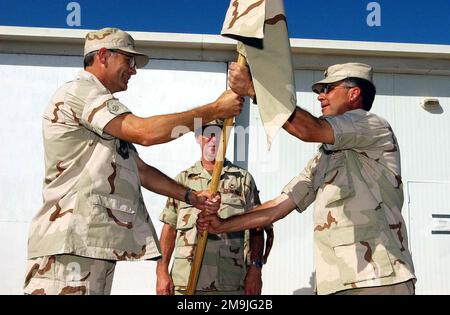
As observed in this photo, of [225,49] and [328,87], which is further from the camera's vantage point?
[225,49]

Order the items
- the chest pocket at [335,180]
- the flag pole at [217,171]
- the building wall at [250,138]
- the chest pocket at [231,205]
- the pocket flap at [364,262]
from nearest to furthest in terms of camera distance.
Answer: the pocket flap at [364,262] → the chest pocket at [335,180] → the flag pole at [217,171] → the chest pocket at [231,205] → the building wall at [250,138]

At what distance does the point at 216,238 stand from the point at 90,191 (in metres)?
2.09

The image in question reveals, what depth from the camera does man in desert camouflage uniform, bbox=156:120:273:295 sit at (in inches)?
192

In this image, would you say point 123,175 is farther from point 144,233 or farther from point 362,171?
point 362,171

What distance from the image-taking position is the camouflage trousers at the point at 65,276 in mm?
2895

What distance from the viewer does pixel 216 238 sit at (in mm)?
4977

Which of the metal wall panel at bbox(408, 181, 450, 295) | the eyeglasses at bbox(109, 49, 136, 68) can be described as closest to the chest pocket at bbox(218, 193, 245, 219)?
the eyeglasses at bbox(109, 49, 136, 68)

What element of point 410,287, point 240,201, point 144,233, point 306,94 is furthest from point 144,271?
point 410,287

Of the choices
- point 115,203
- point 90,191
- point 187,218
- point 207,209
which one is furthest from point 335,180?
point 187,218

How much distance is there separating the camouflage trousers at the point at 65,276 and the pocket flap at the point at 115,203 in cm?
30

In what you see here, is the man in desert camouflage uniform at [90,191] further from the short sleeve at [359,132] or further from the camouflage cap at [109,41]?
the short sleeve at [359,132]

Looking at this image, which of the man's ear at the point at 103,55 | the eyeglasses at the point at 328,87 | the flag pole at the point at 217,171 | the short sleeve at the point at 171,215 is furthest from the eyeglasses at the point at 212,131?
the man's ear at the point at 103,55

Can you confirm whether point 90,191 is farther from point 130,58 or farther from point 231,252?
point 231,252

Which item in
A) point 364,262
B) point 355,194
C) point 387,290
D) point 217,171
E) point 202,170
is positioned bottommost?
point 387,290
